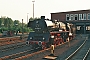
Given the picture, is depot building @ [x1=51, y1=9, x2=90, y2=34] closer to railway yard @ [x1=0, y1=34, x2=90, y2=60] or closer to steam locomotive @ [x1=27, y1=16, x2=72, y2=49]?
railway yard @ [x1=0, y1=34, x2=90, y2=60]

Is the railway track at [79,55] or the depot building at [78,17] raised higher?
the depot building at [78,17]

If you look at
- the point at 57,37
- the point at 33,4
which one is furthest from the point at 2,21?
the point at 57,37

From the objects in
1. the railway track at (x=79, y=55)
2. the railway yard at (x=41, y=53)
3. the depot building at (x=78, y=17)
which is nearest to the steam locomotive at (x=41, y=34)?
the railway yard at (x=41, y=53)

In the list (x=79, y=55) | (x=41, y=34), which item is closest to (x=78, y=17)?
(x=41, y=34)

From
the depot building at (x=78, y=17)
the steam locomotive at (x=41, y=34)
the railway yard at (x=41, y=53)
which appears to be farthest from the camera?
the depot building at (x=78, y=17)

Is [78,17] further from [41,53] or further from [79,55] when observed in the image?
[41,53]

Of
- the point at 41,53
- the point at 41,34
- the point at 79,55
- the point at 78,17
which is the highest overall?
the point at 78,17

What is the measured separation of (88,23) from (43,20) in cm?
3995

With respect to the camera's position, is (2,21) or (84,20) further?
(2,21)

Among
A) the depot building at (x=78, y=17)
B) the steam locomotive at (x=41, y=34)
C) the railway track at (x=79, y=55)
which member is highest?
the depot building at (x=78, y=17)

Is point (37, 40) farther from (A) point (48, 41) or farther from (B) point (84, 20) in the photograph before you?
(B) point (84, 20)

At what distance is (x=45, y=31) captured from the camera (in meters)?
19.5

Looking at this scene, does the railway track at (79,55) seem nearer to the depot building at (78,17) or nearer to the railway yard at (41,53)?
the railway yard at (41,53)

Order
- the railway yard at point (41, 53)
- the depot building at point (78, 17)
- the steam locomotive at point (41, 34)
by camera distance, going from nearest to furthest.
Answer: the railway yard at point (41, 53) < the steam locomotive at point (41, 34) < the depot building at point (78, 17)
